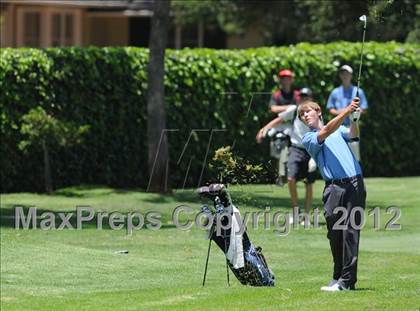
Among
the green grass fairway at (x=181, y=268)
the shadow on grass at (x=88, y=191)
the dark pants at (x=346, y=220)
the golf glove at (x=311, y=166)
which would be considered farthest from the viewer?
the shadow on grass at (x=88, y=191)

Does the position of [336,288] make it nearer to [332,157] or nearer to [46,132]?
[332,157]

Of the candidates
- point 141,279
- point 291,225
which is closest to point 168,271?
point 141,279

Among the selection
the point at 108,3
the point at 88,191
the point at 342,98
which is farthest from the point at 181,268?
the point at 108,3

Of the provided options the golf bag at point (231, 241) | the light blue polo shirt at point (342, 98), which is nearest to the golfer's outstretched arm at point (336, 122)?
the golf bag at point (231, 241)

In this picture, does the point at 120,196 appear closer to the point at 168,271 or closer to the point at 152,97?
the point at 152,97

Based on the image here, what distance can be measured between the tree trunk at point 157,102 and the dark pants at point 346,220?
9575mm

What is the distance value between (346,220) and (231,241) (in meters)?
1.07

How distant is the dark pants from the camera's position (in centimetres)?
993

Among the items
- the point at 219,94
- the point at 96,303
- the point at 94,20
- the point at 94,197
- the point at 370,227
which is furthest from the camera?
the point at 94,20

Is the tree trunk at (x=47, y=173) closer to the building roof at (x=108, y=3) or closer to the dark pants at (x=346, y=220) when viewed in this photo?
the dark pants at (x=346, y=220)

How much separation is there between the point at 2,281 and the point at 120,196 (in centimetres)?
783

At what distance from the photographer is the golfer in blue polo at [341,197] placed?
32.6ft

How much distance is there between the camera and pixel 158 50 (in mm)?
19672

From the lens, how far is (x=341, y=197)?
32.6 feet
